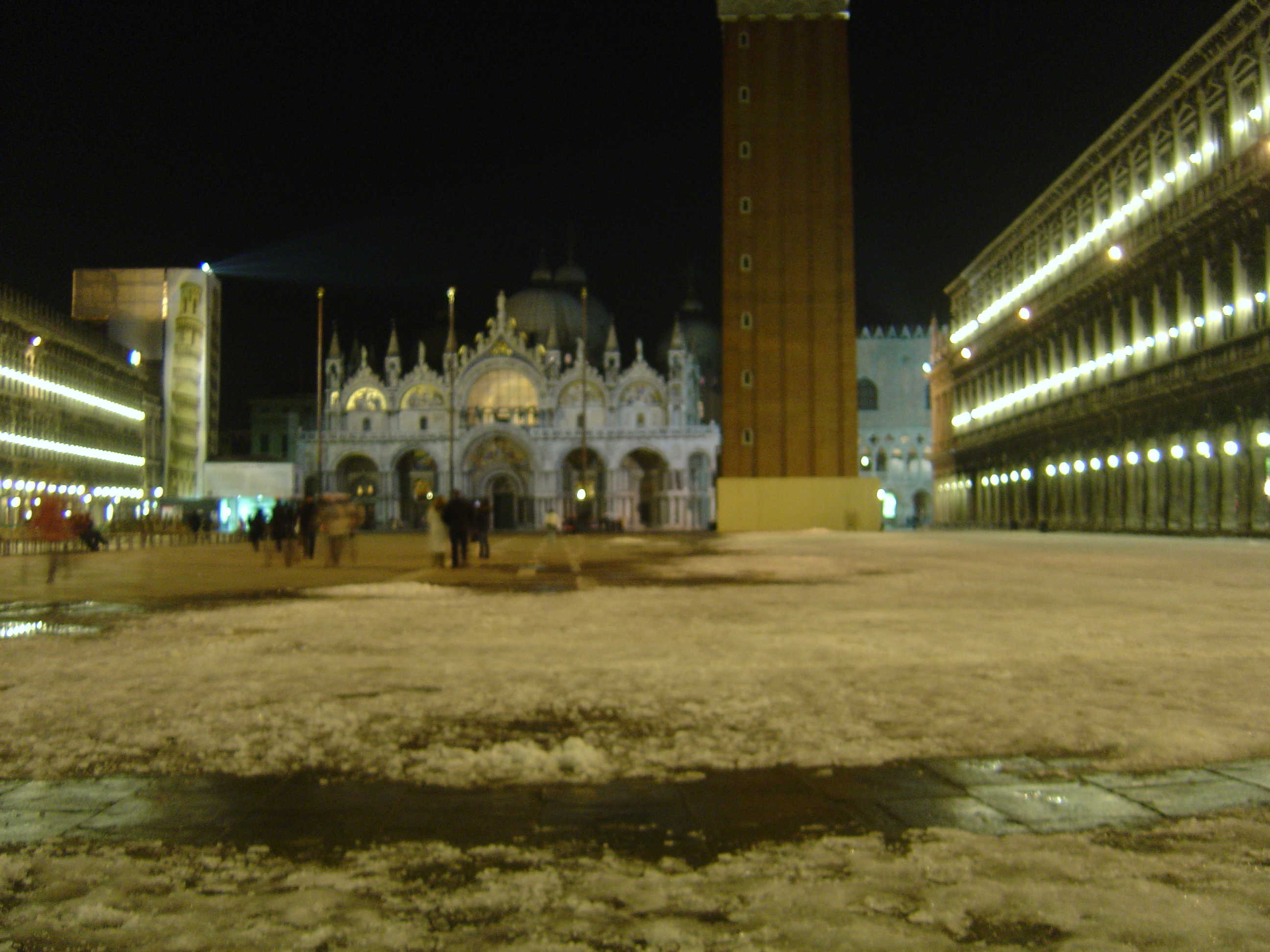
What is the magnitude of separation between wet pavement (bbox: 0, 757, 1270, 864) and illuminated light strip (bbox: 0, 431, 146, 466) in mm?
51986

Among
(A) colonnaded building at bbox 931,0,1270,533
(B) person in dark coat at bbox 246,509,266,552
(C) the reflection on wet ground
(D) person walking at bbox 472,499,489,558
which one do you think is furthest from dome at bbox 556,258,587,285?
(C) the reflection on wet ground

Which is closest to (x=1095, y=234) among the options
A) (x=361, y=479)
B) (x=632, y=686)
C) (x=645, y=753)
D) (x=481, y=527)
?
(x=481, y=527)

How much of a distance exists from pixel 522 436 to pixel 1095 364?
1829 inches

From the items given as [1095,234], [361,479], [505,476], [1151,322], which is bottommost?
[361,479]

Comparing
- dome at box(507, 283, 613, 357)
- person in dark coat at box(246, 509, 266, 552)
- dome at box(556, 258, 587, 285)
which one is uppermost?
dome at box(556, 258, 587, 285)

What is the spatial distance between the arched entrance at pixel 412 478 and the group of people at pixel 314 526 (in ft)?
183

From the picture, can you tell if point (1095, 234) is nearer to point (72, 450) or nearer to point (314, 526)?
point (314, 526)

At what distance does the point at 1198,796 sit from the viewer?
3752 mm

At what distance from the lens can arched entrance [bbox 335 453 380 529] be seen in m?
83.4

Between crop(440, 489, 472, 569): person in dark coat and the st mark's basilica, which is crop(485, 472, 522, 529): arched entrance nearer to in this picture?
the st mark's basilica

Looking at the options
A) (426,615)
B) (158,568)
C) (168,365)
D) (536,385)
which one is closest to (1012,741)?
(426,615)

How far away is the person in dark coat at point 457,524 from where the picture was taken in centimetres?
1964

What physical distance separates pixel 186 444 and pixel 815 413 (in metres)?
35.3

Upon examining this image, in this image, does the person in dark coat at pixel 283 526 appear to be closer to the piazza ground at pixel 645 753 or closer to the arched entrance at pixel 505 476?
the piazza ground at pixel 645 753
